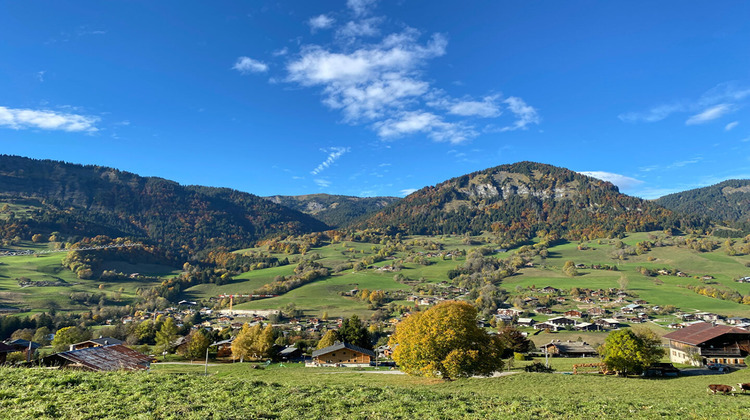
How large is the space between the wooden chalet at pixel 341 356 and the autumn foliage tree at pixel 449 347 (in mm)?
22876

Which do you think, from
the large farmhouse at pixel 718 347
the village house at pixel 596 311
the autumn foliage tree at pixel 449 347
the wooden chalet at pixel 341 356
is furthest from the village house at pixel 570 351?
the village house at pixel 596 311

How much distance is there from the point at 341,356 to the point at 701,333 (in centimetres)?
5009

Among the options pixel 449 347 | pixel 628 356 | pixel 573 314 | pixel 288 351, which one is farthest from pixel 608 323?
pixel 449 347

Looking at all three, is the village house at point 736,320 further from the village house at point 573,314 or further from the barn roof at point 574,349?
the barn roof at point 574,349

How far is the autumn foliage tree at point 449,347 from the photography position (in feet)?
105

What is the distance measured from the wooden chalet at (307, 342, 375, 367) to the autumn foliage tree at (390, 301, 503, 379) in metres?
22.9

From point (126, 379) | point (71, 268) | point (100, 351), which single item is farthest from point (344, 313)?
point (71, 268)

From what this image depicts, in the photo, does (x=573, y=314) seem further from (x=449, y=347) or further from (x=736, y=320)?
(x=449, y=347)

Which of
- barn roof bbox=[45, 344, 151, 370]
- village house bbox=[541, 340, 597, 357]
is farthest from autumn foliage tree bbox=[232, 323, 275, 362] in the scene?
village house bbox=[541, 340, 597, 357]

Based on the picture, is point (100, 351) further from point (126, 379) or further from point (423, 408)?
point (423, 408)

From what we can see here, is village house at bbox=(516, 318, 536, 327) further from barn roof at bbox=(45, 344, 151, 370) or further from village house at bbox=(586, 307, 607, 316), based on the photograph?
barn roof at bbox=(45, 344, 151, 370)

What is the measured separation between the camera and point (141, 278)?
166 meters

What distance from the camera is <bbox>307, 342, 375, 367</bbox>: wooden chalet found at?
55.5 meters

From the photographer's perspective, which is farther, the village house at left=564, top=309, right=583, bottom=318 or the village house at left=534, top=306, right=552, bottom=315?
the village house at left=534, top=306, right=552, bottom=315
